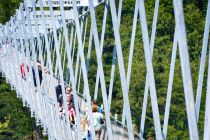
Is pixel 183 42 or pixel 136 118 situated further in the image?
pixel 136 118

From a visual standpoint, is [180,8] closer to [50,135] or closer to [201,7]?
[50,135]

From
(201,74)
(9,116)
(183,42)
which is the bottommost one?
(9,116)

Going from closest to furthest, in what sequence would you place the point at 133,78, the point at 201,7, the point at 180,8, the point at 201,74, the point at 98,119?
the point at 180,8 → the point at 201,74 → the point at 98,119 → the point at 133,78 → the point at 201,7

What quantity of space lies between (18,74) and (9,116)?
32.0 metres

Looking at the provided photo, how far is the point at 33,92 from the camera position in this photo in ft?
47.9

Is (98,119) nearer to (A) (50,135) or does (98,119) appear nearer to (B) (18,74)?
(A) (50,135)

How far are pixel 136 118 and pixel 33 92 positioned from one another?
30.8 meters

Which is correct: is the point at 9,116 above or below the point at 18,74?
below

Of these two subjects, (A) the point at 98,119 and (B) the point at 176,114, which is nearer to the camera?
(A) the point at 98,119

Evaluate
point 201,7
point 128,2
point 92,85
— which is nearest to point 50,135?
point 92,85

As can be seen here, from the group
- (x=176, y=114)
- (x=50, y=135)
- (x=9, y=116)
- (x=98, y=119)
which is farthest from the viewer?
(x=9, y=116)

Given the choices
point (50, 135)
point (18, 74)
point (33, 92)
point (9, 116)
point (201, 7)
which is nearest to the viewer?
point (50, 135)

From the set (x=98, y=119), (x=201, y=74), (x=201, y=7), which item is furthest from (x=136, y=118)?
(x=201, y=74)

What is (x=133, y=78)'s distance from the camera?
154 ft
